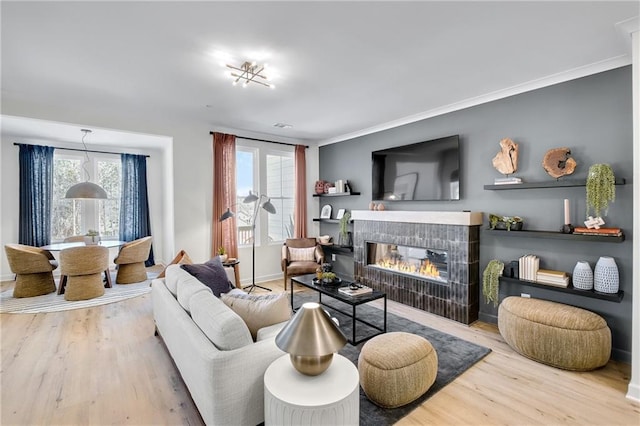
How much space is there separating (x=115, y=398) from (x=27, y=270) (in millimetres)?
3453

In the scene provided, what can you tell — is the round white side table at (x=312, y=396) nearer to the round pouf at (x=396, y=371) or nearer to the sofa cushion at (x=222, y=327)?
the sofa cushion at (x=222, y=327)

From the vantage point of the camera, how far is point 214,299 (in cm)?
211

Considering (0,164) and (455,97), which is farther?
(0,164)

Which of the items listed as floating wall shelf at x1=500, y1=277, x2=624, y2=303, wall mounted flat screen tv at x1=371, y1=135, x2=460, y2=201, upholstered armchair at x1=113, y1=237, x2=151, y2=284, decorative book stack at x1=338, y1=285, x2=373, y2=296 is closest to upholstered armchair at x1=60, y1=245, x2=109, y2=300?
upholstered armchair at x1=113, y1=237, x2=151, y2=284

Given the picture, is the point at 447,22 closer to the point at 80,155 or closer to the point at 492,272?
the point at 492,272

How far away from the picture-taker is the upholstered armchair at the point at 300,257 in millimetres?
4770

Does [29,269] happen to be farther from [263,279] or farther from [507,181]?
[507,181]

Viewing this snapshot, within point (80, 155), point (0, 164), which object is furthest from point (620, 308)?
point (0, 164)

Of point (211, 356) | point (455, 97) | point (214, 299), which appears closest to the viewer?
point (211, 356)

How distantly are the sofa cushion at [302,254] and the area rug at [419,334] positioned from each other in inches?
33.6

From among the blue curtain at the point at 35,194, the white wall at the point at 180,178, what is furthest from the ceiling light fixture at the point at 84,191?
the blue curtain at the point at 35,194

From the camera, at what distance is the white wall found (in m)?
4.19

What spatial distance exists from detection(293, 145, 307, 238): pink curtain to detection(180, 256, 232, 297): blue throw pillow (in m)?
2.82

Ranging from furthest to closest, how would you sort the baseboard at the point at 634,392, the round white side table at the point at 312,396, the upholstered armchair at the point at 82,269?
the upholstered armchair at the point at 82,269 < the baseboard at the point at 634,392 < the round white side table at the point at 312,396
